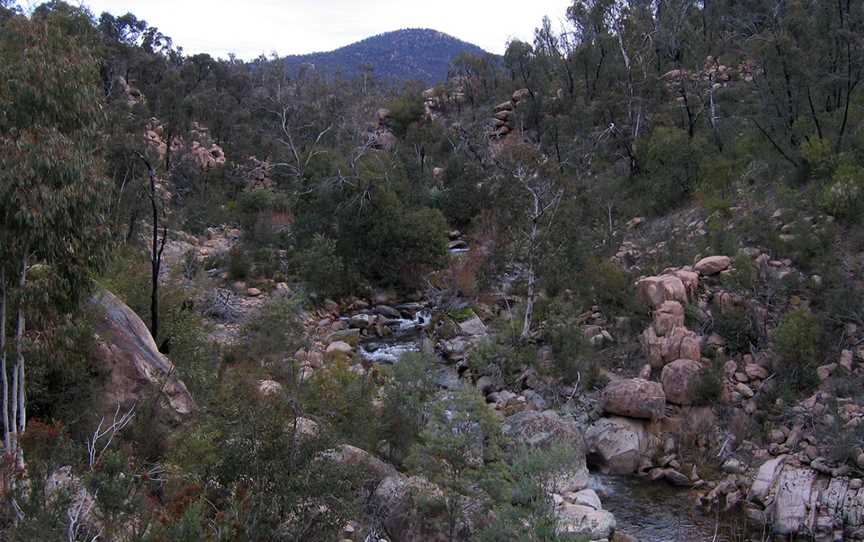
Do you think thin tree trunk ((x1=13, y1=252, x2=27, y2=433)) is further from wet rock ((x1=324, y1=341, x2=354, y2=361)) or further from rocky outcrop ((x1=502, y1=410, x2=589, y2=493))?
wet rock ((x1=324, y1=341, x2=354, y2=361))

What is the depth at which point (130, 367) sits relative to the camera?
1029 cm

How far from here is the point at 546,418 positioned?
41.4 ft

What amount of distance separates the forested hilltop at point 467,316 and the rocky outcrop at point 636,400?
2.8 inches

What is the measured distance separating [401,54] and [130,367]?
104m

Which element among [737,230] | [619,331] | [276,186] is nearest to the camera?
[619,331]

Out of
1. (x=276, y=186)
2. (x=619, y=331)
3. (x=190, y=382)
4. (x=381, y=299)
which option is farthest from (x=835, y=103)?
(x=276, y=186)

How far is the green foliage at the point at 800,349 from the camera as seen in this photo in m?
13.1

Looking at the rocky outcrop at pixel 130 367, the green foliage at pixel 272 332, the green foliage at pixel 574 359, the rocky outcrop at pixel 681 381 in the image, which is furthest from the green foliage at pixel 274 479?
the green foliage at pixel 574 359

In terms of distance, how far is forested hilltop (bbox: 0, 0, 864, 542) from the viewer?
733 cm

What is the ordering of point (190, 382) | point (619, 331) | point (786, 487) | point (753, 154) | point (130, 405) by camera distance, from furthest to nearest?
point (753, 154) → point (619, 331) → point (190, 382) → point (786, 487) → point (130, 405)

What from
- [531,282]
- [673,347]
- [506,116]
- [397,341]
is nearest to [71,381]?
[531,282]

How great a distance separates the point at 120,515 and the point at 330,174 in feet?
67.7

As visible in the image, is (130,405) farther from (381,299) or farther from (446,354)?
(381,299)

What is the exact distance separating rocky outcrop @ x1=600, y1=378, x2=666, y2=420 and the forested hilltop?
72 millimetres
